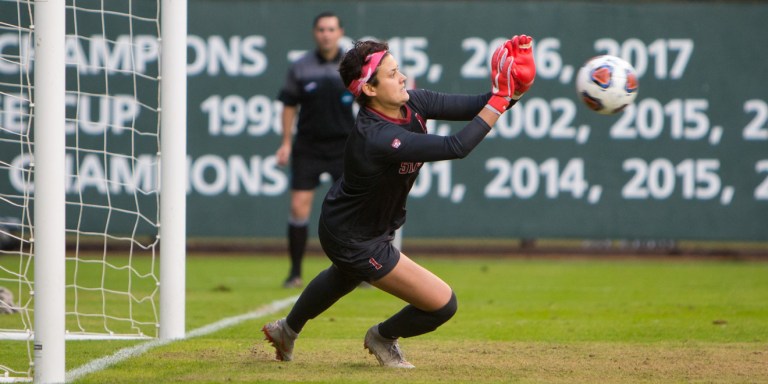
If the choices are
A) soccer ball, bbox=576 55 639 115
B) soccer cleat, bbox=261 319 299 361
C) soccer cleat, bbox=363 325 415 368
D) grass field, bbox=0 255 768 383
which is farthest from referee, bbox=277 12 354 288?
soccer cleat, bbox=363 325 415 368

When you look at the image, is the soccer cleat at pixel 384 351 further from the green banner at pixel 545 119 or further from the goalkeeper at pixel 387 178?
the green banner at pixel 545 119

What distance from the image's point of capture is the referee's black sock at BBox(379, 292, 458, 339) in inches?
223

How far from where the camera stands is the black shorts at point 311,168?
10.4 m

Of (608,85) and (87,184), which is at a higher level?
(608,85)

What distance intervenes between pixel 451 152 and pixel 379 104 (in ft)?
1.81

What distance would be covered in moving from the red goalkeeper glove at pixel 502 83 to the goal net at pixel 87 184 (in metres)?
2.00

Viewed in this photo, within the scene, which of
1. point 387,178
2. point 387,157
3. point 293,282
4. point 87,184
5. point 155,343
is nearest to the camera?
point 387,157

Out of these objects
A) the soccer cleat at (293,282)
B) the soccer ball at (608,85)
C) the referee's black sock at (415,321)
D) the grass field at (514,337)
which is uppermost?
the soccer ball at (608,85)

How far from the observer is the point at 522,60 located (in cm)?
544

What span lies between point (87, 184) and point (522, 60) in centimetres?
949

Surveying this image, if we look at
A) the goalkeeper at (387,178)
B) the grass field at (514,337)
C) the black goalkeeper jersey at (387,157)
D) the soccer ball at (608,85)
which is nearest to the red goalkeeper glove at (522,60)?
the goalkeeper at (387,178)

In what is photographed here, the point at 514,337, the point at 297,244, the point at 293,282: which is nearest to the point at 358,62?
the point at 514,337

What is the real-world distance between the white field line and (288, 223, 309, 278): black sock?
82cm

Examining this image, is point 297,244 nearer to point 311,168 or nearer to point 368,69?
point 311,168
